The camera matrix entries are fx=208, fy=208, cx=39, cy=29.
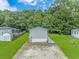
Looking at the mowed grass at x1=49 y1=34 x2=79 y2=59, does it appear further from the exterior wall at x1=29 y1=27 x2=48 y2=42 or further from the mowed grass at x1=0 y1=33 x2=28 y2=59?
the mowed grass at x1=0 y1=33 x2=28 y2=59

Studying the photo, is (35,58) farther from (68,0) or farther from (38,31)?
(68,0)

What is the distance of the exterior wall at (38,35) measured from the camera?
26641mm

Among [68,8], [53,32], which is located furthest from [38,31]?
[68,8]

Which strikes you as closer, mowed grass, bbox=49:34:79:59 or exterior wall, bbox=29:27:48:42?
mowed grass, bbox=49:34:79:59

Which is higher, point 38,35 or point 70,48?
point 38,35

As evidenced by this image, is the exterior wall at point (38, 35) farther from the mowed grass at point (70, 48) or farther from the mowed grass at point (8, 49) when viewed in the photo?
the mowed grass at point (8, 49)

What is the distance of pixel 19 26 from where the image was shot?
184ft

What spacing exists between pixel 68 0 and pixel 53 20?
7.84m

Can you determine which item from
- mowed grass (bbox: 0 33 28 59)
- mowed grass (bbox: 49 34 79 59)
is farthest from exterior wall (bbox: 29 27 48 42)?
mowed grass (bbox: 0 33 28 59)

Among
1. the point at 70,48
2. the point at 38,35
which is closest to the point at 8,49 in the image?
the point at 70,48

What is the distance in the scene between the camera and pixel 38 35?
26.9 meters

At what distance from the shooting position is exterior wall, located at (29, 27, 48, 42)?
26.6m

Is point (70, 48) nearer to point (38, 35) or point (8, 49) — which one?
point (8, 49)

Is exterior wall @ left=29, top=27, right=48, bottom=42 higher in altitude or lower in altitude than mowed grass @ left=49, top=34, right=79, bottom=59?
higher
